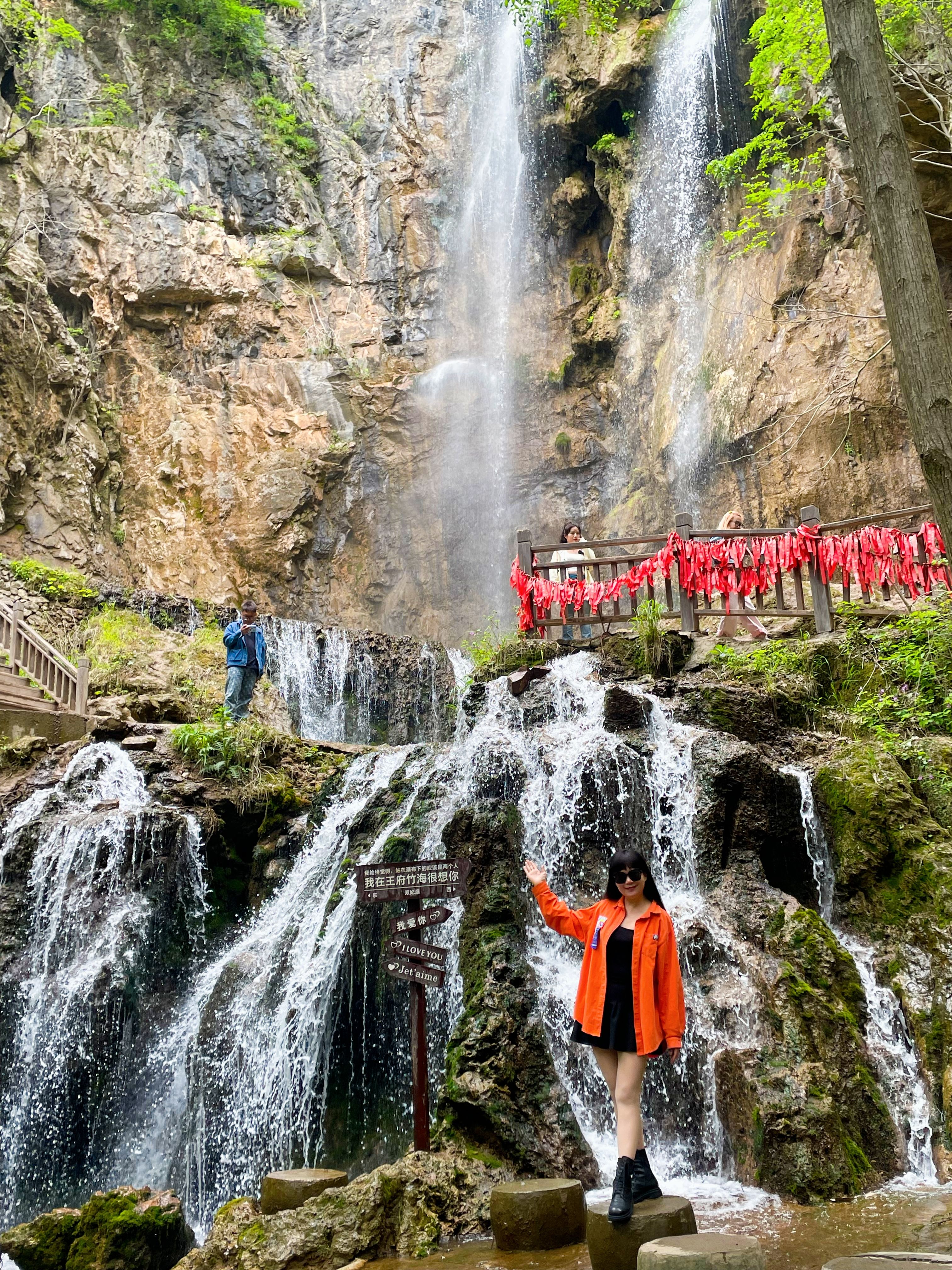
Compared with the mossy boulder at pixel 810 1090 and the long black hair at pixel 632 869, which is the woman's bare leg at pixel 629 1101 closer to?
the long black hair at pixel 632 869

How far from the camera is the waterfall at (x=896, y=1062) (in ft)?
18.7

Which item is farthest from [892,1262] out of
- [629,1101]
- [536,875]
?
[536,875]

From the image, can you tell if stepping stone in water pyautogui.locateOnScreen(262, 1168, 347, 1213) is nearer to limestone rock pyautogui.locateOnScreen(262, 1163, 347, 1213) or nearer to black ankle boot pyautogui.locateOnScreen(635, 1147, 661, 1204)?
limestone rock pyautogui.locateOnScreen(262, 1163, 347, 1213)

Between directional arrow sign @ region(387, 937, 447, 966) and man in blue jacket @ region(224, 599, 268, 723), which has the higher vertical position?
man in blue jacket @ region(224, 599, 268, 723)

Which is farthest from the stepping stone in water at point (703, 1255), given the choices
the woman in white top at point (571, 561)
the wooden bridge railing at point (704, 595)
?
the woman in white top at point (571, 561)

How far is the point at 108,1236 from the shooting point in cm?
565

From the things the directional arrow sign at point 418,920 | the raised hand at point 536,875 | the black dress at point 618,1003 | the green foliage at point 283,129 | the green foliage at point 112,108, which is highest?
the green foliage at point 283,129

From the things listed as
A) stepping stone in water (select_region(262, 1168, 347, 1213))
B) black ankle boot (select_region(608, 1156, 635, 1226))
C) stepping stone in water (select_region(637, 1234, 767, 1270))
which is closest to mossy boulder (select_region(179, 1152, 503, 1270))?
stepping stone in water (select_region(262, 1168, 347, 1213))

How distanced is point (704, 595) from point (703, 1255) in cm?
849

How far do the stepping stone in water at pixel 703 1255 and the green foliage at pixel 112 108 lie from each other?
2338 centimetres

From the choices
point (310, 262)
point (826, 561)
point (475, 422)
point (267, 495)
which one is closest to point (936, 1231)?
point (826, 561)

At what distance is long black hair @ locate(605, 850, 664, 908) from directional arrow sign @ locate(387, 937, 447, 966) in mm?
1458

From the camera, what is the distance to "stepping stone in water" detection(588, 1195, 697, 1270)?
3.91 meters

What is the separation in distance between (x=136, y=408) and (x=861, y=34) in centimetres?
1750
